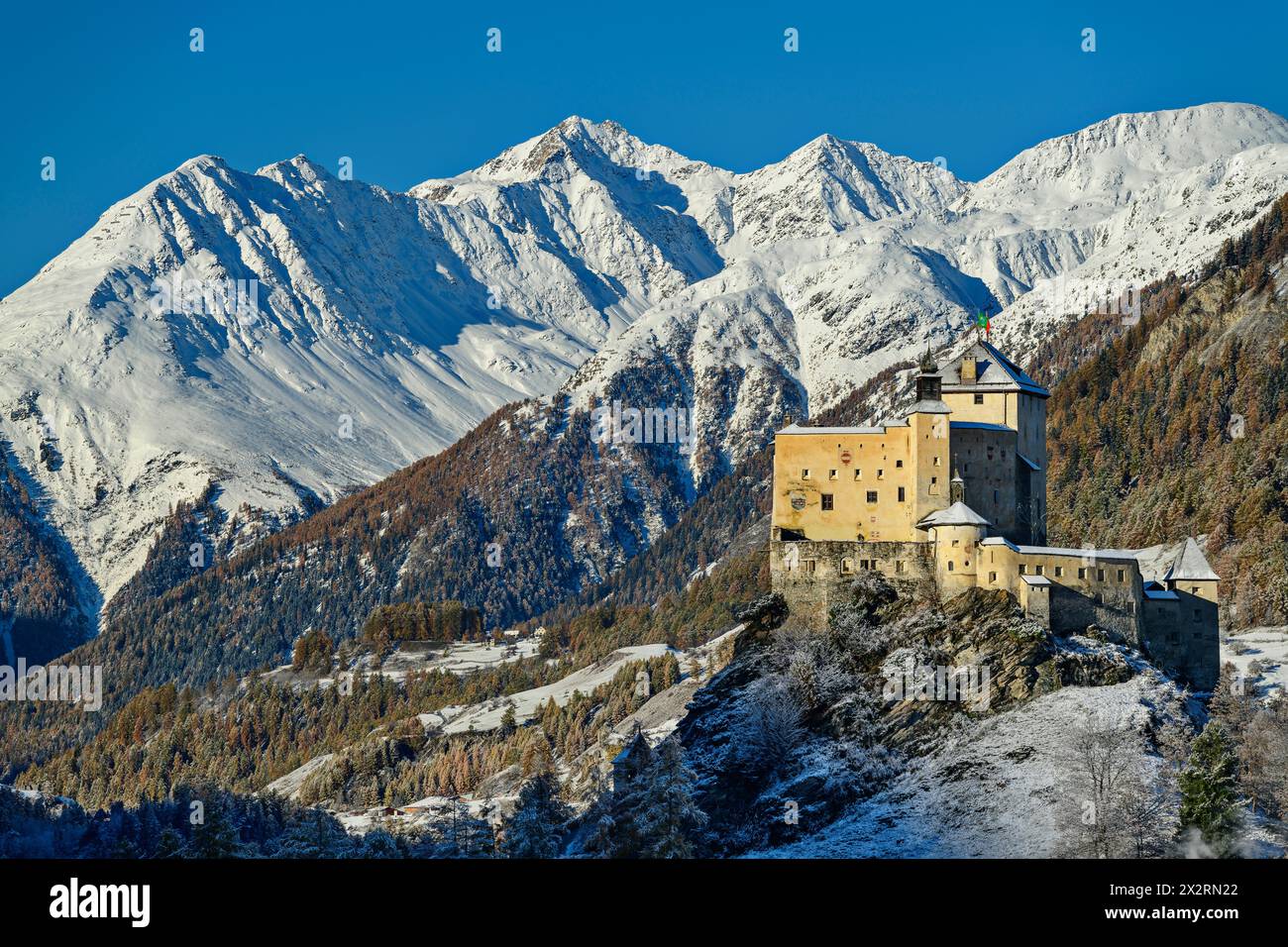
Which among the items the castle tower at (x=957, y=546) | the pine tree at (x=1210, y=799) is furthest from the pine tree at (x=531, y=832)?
the pine tree at (x=1210, y=799)

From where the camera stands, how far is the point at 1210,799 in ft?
377

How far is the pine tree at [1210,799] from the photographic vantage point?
114 m

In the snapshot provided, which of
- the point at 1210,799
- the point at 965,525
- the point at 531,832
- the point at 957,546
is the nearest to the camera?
the point at 1210,799

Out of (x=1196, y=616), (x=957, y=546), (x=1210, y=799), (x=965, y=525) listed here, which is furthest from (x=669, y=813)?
(x=1196, y=616)

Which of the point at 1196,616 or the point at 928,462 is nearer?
the point at 1196,616

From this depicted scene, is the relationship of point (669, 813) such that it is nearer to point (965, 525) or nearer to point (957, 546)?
point (957, 546)

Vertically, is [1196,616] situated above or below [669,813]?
above

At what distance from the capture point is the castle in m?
133

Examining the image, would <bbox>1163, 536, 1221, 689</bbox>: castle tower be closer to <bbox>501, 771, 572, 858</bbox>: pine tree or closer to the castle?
the castle

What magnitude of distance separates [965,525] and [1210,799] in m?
27.8

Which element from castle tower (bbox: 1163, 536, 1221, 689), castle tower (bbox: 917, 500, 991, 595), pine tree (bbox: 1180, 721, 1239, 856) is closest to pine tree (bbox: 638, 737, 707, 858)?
castle tower (bbox: 917, 500, 991, 595)

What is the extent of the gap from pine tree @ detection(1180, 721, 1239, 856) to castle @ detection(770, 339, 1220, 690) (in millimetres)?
16204
